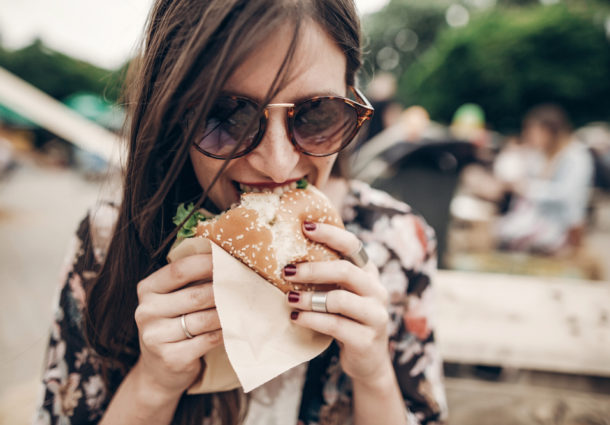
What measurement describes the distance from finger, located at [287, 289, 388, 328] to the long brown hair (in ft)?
1.30

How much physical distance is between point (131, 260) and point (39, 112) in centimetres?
486

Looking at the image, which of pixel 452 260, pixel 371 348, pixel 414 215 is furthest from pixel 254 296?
pixel 452 260

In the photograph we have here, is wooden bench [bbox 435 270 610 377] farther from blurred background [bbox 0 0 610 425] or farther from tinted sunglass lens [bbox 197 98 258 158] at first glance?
tinted sunglass lens [bbox 197 98 258 158]

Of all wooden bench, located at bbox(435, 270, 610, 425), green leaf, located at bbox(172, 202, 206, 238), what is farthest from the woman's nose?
wooden bench, located at bbox(435, 270, 610, 425)

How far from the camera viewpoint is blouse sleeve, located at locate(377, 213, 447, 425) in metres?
1.46

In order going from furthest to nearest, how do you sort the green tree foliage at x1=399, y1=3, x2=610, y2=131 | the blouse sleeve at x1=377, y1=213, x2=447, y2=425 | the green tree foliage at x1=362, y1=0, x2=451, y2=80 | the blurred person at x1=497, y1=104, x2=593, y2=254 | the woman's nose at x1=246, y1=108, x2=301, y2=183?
1. the green tree foliage at x1=362, y1=0, x2=451, y2=80
2. the green tree foliage at x1=399, y1=3, x2=610, y2=131
3. the blurred person at x1=497, y1=104, x2=593, y2=254
4. the blouse sleeve at x1=377, y1=213, x2=447, y2=425
5. the woman's nose at x1=246, y1=108, x2=301, y2=183

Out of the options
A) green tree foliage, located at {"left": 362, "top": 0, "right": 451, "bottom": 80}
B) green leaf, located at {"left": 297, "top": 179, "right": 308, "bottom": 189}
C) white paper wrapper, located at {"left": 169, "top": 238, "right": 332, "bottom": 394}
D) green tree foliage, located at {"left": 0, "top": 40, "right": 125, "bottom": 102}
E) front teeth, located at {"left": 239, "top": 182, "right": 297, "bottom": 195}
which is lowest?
white paper wrapper, located at {"left": 169, "top": 238, "right": 332, "bottom": 394}

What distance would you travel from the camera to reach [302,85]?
1101 mm

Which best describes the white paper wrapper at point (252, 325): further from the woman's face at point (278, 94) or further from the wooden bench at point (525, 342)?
the wooden bench at point (525, 342)

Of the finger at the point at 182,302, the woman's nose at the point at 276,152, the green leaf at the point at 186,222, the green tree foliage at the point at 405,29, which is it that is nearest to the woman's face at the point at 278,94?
the woman's nose at the point at 276,152

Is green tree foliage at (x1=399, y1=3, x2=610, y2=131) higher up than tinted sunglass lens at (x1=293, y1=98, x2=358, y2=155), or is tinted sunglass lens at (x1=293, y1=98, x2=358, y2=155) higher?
green tree foliage at (x1=399, y1=3, x2=610, y2=131)

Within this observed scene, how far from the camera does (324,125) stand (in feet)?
3.81

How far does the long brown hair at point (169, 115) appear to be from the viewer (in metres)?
0.99

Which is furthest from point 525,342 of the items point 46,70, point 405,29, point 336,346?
point 405,29
